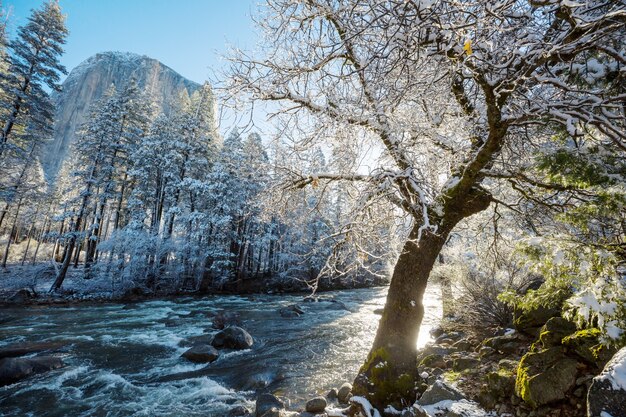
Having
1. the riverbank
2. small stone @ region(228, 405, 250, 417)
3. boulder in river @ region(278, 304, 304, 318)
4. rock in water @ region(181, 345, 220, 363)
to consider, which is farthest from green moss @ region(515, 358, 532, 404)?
boulder in river @ region(278, 304, 304, 318)

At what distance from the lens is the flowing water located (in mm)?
6289

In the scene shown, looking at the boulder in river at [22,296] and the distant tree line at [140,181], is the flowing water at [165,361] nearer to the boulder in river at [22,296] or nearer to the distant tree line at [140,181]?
the boulder in river at [22,296]

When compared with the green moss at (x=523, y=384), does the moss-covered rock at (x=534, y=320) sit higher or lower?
higher

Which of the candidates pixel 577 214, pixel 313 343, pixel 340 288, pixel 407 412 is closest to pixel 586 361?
pixel 577 214

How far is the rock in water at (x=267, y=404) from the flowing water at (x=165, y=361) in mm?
434

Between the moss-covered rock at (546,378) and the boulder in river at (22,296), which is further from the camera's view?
the boulder in river at (22,296)

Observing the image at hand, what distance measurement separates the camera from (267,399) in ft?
19.3

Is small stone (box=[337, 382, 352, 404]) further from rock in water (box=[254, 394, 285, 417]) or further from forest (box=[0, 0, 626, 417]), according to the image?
rock in water (box=[254, 394, 285, 417])

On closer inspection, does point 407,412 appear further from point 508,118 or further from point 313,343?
point 313,343

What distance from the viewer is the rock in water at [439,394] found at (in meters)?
4.58

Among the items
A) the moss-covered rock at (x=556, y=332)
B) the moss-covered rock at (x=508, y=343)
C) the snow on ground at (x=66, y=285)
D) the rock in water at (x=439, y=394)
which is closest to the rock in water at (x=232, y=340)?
the rock in water at (x=439, y=394)

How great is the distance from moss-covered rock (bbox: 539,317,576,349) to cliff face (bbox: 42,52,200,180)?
116469mm

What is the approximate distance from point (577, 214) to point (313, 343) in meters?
8.58

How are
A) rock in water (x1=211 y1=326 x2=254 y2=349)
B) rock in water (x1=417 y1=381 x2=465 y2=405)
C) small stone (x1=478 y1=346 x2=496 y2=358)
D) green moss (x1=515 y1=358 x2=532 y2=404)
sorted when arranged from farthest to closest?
rock in water (x1=211 y1=326 x2=254 y2=349), small stone (x1=478 y1=346 x2=496 y2=358), rock in water (x1=417 y1=381 x2=465 y2=405), green moss (x1=515 y1=358 x2=532 y2=404)
